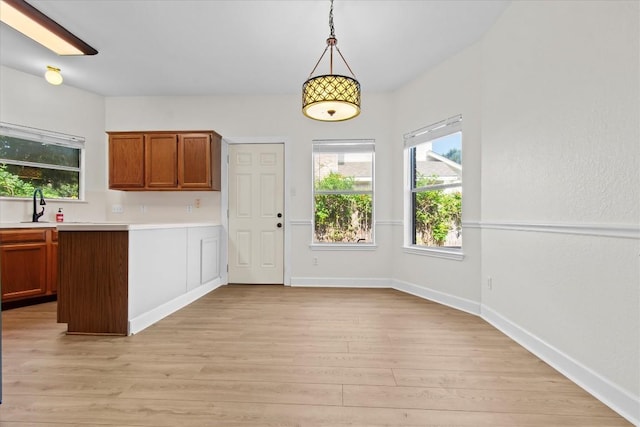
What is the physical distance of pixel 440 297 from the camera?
377 cm

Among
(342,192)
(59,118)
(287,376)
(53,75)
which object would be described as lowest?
(287,376)

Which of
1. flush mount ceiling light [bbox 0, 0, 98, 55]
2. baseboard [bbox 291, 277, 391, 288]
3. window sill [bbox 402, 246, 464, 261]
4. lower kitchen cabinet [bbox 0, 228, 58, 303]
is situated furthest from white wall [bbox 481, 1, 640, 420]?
lower kitchen cabinet [bbox 0, 228, 58, 303]

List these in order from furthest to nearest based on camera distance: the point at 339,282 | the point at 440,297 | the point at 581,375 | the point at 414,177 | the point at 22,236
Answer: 1. the point at 339,282
2. the point at 414,177
3. the point at 440,297
4. the point at 22,236
5. the point at 581,375

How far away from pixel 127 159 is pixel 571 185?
484cm

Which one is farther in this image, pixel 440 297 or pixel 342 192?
pixel 342 192

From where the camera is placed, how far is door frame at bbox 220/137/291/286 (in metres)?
4.69

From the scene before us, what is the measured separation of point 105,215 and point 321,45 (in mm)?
3893

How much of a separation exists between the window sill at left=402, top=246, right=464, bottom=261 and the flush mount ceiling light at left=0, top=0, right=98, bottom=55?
431 cm

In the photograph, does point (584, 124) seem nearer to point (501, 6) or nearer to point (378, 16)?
point (501, 6)

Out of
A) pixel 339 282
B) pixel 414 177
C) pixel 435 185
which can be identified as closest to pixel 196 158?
pixel 339 282

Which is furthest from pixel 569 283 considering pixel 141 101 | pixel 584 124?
pixel 141 101

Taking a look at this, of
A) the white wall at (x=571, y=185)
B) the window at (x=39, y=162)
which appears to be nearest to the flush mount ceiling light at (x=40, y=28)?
the window at (x=39, y=162)

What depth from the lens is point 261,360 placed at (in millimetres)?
2223

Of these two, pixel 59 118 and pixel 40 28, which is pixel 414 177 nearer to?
pixel 40 28
